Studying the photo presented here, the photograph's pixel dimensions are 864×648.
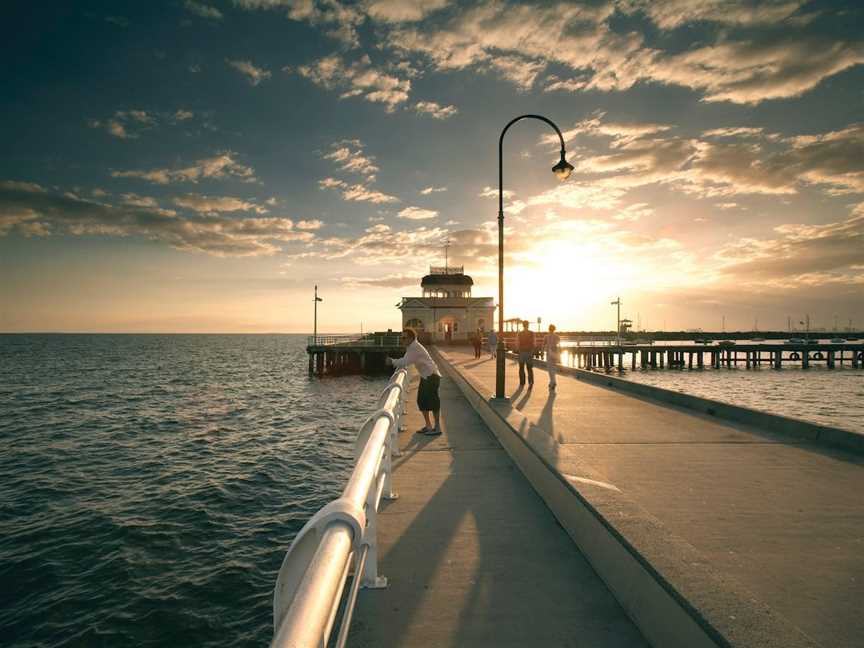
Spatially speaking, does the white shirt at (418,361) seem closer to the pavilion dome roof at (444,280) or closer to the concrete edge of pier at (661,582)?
the concrete edge of pier at (661,582)

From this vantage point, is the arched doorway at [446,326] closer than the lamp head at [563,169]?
No

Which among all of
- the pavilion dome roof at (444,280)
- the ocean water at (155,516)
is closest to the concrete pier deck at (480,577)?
the ocean water at (155,516)

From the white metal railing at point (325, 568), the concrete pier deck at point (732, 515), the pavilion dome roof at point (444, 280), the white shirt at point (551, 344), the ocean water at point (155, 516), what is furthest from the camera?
the pavilion dome roof at point (444, 280)

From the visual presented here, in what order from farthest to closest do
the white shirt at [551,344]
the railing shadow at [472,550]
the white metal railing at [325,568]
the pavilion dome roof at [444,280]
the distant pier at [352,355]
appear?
the pavilion dome roof at [444,280]
the distant pier at [352,355]
the white shirt at [551,344]
the railing shadow at [472,550]
the white metal railing at [325,568]

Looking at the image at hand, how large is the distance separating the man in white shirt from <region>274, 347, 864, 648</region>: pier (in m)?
1.01

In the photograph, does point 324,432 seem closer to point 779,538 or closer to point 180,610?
point 180,610

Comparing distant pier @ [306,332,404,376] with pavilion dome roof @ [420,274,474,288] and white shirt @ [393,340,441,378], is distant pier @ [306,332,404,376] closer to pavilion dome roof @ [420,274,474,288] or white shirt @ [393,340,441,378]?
pavilion dome roof @ [420,274,474,288]

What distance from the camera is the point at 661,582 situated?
2521mm

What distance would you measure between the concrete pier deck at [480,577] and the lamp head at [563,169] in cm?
712

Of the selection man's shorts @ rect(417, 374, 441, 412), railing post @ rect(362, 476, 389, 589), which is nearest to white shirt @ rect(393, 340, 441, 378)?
man's shorts @ rect(417, 374, 441, 412)

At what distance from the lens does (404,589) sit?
10.3 ft

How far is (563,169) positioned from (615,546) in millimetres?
8523

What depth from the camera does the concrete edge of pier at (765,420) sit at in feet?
20.3

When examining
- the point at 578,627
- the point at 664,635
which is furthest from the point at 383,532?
the point at 664,635
